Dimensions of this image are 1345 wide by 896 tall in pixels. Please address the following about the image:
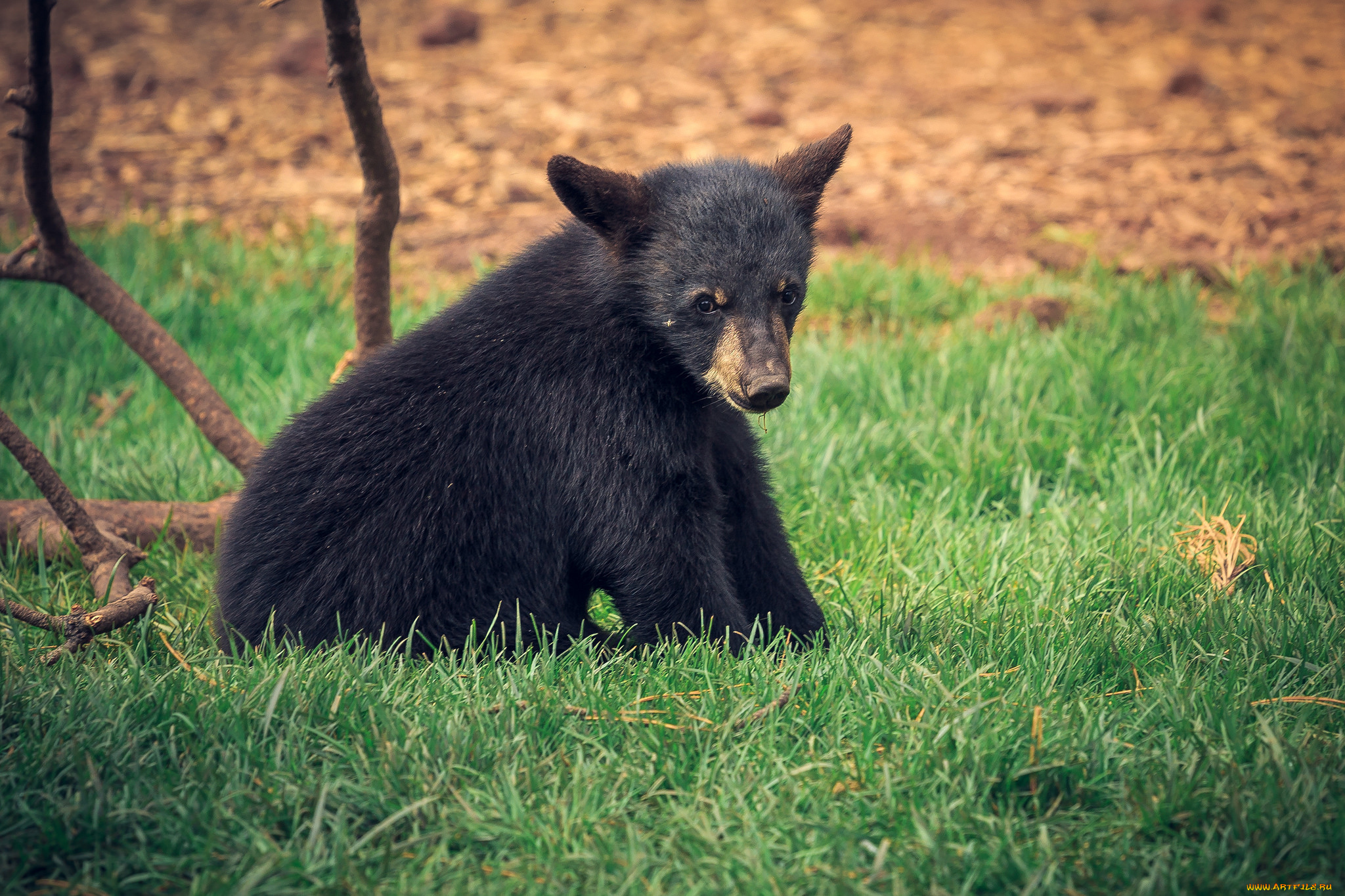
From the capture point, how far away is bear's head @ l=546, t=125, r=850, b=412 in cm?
285

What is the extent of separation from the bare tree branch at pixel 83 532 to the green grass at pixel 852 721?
7.2 inches

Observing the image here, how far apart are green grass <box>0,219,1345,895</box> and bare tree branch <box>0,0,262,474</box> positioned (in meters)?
0.49

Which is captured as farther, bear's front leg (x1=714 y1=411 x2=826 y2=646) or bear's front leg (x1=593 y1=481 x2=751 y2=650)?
bear's front leg (x1=714 y1=411 x2=826 y2=646)

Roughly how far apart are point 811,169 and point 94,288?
254cm

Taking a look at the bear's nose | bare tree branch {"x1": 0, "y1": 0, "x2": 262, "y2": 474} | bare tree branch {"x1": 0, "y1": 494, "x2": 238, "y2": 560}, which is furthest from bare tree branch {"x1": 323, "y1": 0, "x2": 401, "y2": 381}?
the bear's nose

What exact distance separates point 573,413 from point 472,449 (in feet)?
0.95

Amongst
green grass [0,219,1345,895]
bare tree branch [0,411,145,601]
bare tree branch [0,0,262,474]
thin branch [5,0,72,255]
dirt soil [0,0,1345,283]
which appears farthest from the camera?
dirt soil [0,0,1345,283]

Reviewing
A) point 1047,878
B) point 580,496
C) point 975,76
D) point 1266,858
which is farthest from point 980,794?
point 975,76

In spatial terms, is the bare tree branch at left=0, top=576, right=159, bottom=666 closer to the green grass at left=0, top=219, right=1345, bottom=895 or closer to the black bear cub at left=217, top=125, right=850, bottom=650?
the green grass at left=0, top=219, right=1345, bottom=895

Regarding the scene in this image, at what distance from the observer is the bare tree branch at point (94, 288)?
3461 millimetres

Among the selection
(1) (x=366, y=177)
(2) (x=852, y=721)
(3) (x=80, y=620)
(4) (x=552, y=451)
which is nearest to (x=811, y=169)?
(4) (x=552, y=451)

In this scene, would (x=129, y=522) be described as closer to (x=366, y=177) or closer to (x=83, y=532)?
(x=83, y=532)

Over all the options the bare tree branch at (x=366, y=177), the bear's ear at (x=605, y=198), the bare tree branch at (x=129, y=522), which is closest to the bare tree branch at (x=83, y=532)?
the bare tree branch at (x=129, y=522)

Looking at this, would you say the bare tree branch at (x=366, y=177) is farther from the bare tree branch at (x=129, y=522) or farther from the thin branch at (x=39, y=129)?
the thin branch at (x=39, y=129)
